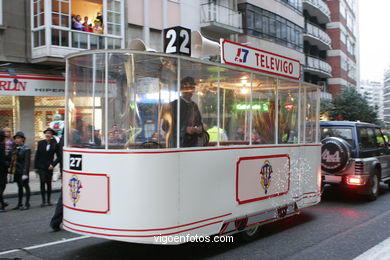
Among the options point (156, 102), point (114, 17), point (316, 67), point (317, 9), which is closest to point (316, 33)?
point (317, 9)

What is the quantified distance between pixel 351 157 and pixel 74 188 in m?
6.76

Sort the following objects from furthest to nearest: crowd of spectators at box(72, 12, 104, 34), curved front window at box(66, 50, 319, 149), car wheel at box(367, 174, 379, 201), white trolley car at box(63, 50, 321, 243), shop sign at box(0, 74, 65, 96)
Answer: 1. crowd of spectators at box(72, 12, 104, 34)
2. shop sign at box(0, 74, 65, 96)
3. car wheel at box(367, 174, 379, 201)
4. curved front window at box(66, 50, 319, 149)
5. white trolley car at box(63, 50, 321, 243)

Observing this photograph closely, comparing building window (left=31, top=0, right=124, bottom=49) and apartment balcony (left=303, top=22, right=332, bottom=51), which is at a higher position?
apartment balcony (left=303, top=22, right=332, bottom=51)

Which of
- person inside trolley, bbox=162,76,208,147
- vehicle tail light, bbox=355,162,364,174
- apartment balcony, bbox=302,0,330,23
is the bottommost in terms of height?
vehicle tail light, bbox=355,162,364,174

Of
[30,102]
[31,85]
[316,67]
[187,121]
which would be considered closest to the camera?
[187,121]

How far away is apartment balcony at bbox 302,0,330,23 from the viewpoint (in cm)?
3741

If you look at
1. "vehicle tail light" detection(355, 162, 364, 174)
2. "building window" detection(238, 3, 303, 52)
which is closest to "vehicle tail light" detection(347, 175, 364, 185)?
"vehicle tail light" detection(355, 162, 364, 174)

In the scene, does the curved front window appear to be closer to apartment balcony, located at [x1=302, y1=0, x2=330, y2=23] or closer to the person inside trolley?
the person inside trolley

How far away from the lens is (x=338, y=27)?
4794cm

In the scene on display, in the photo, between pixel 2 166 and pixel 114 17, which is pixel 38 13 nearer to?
pixel 114 17

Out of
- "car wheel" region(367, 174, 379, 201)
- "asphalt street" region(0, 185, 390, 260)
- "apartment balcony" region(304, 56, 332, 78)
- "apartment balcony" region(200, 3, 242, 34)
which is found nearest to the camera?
"asphalt street" region(0, 185, 390, 260)

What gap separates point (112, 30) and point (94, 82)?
518 inches

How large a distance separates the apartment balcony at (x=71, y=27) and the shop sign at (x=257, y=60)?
1080 cm

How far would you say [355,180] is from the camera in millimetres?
9375
